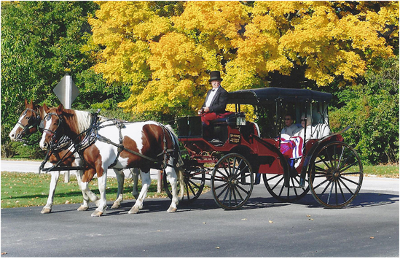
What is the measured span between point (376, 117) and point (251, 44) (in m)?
6.96

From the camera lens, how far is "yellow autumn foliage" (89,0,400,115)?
80.7 ft

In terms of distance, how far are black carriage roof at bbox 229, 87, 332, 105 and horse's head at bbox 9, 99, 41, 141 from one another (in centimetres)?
420

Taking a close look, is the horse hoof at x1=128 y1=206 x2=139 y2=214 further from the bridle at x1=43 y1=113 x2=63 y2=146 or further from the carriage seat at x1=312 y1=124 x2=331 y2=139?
the carriage seat at x1=312 y1=124 x2=331 y2=139

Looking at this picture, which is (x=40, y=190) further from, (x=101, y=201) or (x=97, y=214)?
(x=97, y=214)

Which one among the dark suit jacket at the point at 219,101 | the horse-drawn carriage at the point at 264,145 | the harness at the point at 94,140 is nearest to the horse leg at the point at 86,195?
the harness at the point at 94,140

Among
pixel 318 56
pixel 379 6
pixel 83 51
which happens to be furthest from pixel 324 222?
pixel 83 51

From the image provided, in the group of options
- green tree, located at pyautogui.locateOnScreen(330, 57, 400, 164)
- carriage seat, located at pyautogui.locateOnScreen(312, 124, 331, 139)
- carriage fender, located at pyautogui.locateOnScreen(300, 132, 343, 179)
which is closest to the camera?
carriage fender, located at pyautogui.locateOnScreen(300, 132, 343, 179)

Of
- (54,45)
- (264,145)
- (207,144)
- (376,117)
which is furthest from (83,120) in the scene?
(54,45)

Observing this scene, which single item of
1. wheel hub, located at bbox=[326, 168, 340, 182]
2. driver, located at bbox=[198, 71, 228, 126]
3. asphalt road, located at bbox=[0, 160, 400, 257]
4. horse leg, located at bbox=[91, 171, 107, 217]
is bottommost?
asphalt road, located at bbox=[0, 160, 400, 257]

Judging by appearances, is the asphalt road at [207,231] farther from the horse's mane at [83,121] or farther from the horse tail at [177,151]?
the horse's mane at [83,121]

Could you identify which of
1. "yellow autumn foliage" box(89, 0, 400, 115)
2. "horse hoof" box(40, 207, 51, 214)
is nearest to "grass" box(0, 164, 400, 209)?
"horse hoof" box(40, 207, 51, 214)

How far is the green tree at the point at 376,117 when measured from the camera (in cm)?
2631

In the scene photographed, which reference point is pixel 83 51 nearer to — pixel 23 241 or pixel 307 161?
pixel 307 161

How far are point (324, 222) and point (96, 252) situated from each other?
15.2ft
